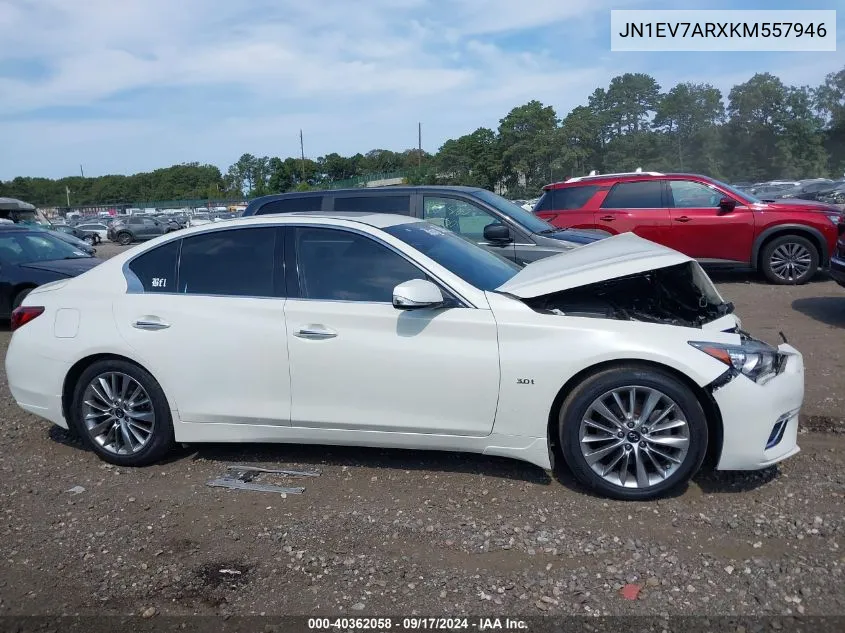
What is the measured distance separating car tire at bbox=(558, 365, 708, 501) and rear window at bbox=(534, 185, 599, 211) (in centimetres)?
808

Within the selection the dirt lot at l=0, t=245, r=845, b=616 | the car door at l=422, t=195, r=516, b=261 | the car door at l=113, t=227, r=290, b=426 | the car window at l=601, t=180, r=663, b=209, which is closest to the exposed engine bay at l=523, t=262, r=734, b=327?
the dirt lot at l=0, t=245, r=845, b=616

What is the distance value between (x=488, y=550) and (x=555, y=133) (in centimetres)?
3882

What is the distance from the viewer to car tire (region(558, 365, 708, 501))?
3750 mm

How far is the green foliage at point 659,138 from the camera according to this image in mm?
38969

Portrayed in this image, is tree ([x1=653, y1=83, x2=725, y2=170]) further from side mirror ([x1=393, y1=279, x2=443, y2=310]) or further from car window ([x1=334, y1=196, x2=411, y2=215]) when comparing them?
side mirror ([x1=393, y1=279, x2=443, y2=310])

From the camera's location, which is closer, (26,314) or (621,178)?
(26,314)

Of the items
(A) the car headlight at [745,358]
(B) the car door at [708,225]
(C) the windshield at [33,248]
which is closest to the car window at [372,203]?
(A) the car headlight at [745,358]

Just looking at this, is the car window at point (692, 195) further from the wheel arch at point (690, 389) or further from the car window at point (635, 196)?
the wheel arch at point (690, 389)

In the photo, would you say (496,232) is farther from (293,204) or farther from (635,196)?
(635,196)

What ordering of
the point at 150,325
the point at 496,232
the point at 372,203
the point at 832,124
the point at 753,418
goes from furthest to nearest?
1. the point at 832,124
2. the point at 372,203
3. the point at 496,232
4. the point at 150,325
5. the point at 753,418

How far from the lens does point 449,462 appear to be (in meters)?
4.52

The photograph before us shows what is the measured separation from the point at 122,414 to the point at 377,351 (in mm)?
1794

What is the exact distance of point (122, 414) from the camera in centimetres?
462

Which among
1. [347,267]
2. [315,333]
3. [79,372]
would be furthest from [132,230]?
[315,333]
